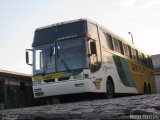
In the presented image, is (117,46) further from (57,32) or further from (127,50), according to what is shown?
(57,32)

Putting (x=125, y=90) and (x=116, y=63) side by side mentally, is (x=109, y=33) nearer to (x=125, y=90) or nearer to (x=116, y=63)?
(x=116, y=63)

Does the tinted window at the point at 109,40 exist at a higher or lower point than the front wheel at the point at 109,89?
higher

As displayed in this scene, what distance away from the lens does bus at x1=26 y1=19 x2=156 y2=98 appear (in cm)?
1280

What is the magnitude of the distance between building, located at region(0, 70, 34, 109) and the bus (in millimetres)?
11685

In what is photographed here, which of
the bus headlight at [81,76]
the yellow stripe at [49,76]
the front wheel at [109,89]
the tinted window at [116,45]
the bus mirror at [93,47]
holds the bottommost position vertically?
the front wheel at [109,89]

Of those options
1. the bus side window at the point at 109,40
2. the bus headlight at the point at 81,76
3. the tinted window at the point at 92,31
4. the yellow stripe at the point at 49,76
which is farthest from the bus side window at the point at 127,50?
the yellow stripe at the point at 49,76

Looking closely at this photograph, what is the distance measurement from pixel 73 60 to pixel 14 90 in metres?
14.8

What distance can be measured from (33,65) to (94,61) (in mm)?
2447

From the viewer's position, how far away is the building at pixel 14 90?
83.8 ft

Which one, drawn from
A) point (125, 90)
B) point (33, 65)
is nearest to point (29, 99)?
point (125, 90)

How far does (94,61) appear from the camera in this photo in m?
13.2

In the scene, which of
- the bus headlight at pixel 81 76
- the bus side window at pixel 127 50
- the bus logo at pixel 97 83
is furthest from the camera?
the bus side window at pixel 127 50

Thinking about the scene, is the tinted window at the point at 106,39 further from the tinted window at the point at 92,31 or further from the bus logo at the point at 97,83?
the bus logo at the point at 97,83

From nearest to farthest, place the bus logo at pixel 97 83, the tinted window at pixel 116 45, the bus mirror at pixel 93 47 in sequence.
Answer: the bus mirror at pixel 93 47 → the bus logo at pixel 97 83 → the tinted window at pixel 116 45
